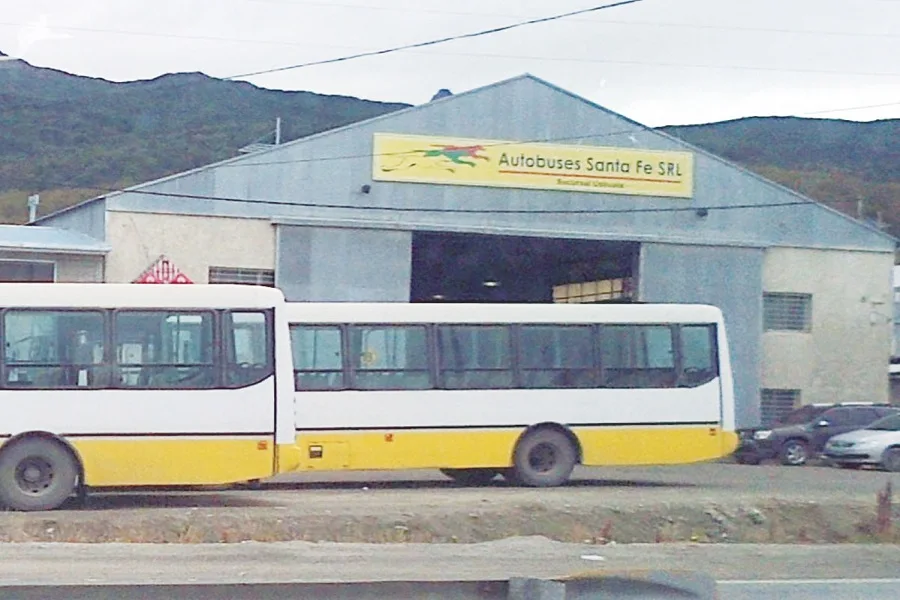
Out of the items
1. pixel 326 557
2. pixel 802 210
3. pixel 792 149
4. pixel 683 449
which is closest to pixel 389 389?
pixel 683 449

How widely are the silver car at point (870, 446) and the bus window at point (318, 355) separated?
15628 millimetres

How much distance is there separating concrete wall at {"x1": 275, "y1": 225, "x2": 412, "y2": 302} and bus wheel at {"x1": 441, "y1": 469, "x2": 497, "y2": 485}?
13908 millimetres

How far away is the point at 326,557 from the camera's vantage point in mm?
13141

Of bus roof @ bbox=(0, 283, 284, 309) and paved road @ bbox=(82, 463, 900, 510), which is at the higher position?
bus roof @ bbox=(0, 283, 284, 309)

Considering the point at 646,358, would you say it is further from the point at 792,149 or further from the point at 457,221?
the point at 792,149

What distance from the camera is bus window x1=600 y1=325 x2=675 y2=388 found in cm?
2166

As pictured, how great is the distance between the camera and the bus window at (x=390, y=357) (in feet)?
67.6

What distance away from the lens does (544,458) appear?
2131 cm

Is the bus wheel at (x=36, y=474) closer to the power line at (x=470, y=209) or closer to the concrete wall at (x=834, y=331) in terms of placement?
the power line at (x=470, y=209)

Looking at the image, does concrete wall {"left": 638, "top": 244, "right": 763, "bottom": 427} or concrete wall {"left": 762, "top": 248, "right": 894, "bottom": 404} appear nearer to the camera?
concrete wall {"left": 638, "top": 244, "right": 763, "bottom": 427}

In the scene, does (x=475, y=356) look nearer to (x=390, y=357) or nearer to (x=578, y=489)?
(x=390, y=357)

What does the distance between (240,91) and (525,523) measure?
14356 cm

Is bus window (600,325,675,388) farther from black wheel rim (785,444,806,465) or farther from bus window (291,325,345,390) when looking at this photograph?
black wheel rim (785,444,806,465)

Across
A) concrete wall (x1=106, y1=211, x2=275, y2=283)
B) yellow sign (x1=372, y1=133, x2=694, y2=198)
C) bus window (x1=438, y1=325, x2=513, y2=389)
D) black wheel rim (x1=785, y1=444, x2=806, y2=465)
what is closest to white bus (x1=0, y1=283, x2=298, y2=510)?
bus window (x1=438, y1=325, x2=513, y2=389)
